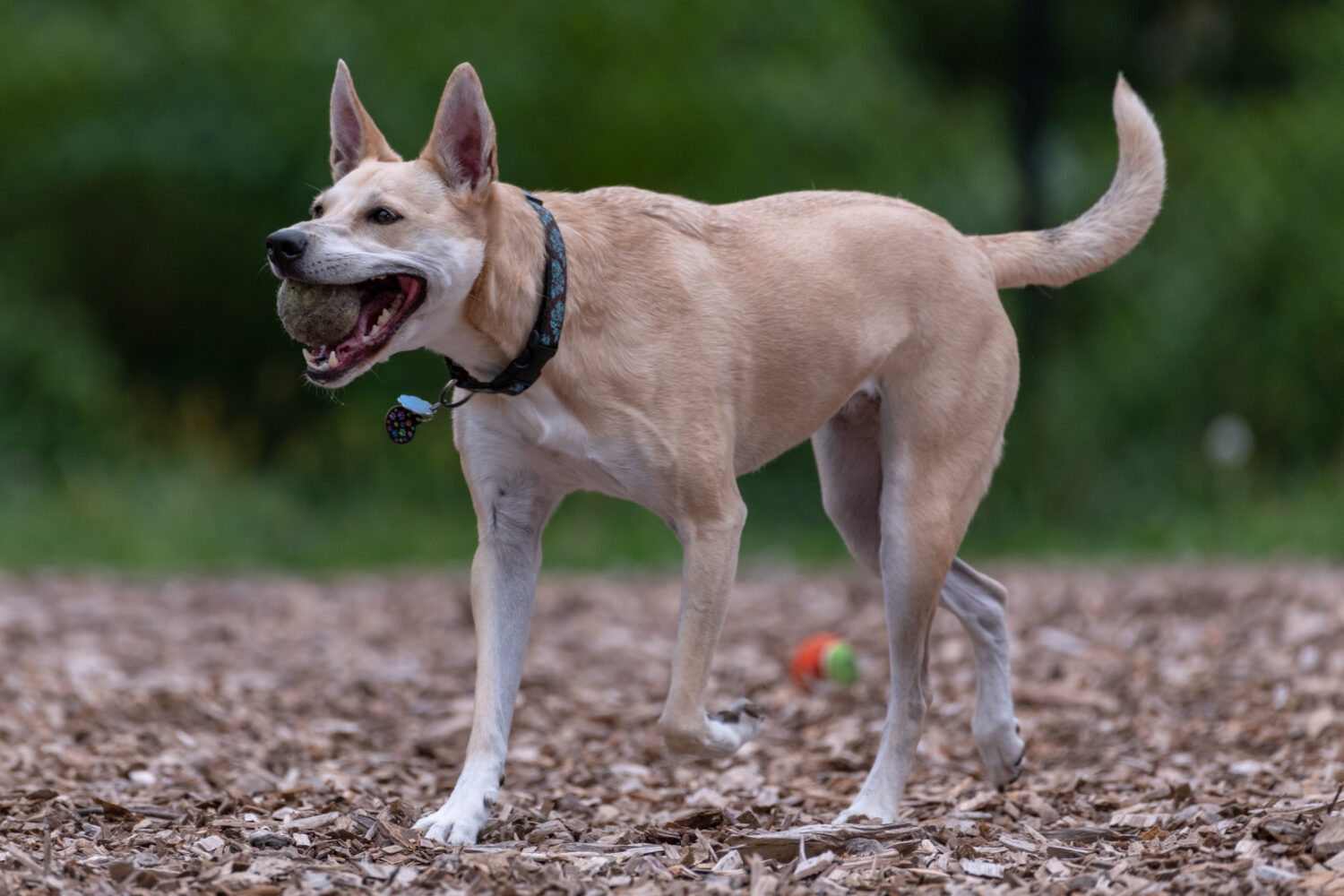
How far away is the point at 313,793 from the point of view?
4297 millimetres

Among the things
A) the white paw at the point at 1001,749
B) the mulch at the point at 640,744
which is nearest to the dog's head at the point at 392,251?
the mulch at the point at 640,744

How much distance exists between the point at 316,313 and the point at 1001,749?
2286mm

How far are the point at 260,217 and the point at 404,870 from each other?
35.4ft

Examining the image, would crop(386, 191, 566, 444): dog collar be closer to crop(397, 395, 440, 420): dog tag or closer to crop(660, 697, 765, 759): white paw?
crop(397, 395, 440, 420): dog tag

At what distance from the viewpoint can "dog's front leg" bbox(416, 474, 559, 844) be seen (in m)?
3.80

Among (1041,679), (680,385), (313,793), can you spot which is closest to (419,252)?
(680,385)

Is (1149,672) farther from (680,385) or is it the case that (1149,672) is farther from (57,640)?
(57,640)

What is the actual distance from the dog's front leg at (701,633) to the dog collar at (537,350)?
538mm

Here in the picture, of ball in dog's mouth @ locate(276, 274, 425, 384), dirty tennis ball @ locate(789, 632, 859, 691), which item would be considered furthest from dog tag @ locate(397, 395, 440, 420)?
dirty tennis ball @ locate(789, 632, 859, 691)

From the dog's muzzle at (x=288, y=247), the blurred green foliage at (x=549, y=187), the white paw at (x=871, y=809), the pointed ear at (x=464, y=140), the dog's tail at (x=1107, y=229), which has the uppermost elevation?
the blurred green foliage at (x=549, y=187)

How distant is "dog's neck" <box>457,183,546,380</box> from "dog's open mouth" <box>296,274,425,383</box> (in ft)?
0.47

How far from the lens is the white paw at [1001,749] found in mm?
4414

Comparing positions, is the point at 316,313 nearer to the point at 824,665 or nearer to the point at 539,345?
the point at 539,345

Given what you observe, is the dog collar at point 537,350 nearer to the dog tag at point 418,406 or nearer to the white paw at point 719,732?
the dog tag at point 418,406
